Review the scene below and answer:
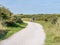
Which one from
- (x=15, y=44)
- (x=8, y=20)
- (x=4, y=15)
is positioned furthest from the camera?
(x=8, y=20)

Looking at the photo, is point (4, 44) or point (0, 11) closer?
point (4, 44)

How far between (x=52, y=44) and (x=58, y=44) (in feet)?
1.28

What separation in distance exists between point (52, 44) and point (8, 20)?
24.7 metres

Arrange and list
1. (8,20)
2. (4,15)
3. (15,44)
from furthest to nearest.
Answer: (8,20)
(4,15)
(15,44)

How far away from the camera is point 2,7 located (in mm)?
36125

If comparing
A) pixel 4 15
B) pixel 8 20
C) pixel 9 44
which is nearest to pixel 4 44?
pixel 9 44

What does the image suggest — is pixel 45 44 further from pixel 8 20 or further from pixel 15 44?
pixel 8 20

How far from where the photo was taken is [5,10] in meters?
36.7

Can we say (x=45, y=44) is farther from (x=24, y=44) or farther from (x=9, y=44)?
(x=9, y=44)

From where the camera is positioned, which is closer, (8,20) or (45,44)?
(45,44)

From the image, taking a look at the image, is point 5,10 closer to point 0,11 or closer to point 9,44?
point 0,11

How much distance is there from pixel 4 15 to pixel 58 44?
66.6ft

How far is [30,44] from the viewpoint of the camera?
15266 mm

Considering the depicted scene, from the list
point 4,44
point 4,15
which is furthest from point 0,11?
point 4,44
